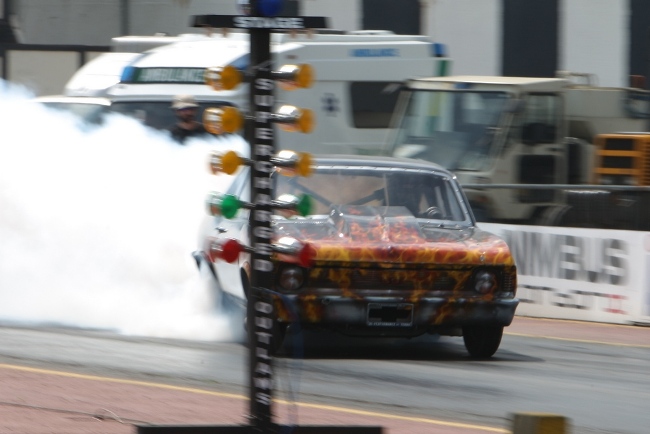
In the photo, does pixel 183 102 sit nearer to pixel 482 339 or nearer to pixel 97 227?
pixel 97 227

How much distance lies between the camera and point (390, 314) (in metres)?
9.27

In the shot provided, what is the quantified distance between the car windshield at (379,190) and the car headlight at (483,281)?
99cm

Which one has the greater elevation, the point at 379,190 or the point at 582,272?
the point at 379,190

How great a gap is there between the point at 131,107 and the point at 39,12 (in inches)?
703

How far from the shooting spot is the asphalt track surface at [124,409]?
22.7ft

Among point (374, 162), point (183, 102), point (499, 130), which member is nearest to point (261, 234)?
point (374, 162)

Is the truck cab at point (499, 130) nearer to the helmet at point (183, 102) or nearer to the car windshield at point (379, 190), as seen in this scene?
the helmet at point (183, 102)

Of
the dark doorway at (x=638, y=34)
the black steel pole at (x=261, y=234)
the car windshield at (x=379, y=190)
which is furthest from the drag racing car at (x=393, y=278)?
the dark doorway at (x=638, y=34)

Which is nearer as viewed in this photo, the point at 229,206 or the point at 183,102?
the point at 229,206

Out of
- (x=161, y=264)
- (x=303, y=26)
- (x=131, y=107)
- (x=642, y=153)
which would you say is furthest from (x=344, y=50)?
(x=303, y=26)

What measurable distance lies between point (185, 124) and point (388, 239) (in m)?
6.25

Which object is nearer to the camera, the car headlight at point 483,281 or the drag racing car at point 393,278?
the drag racing car at point 393,278

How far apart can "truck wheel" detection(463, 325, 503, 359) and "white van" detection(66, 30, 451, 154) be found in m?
6.20

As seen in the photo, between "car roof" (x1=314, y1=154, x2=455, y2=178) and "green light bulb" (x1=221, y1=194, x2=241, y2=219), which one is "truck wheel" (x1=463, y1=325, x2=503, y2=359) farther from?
"green light bulb" (x1=221, y1=194, x2=241, y2=219)
